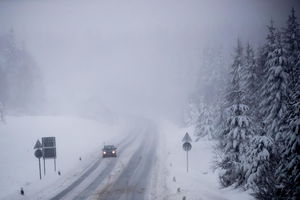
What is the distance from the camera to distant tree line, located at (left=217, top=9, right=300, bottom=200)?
11109 mm

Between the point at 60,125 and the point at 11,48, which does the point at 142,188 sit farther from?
the point at 11,48

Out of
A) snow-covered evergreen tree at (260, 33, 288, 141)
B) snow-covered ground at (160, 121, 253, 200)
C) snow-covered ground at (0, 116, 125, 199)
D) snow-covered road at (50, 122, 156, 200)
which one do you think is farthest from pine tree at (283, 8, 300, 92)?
snow-covered ground at (0, 116, 125, 199)

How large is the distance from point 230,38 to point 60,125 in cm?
16400

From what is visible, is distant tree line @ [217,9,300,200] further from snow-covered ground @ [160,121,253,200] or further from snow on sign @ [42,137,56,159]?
snow on sign @ [42,137,56,159]

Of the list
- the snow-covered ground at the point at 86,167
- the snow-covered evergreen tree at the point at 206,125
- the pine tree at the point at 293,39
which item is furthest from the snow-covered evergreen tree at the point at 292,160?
the snow-covered evergreen tree at the point at 206,125

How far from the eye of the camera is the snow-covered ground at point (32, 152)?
21.1 m

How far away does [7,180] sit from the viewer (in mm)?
20828

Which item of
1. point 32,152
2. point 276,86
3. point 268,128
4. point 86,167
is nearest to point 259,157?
point 276,86

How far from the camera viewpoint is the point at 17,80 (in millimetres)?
64625

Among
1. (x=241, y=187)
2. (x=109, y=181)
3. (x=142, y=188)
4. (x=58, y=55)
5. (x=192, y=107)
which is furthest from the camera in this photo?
(x=58, y=55)

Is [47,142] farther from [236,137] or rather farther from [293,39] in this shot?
[293,39]

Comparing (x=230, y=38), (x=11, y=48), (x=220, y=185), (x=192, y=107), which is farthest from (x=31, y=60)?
(x=230, y=38)

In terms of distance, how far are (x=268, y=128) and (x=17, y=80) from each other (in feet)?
206

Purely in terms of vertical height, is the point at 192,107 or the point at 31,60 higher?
the point at 31,60
